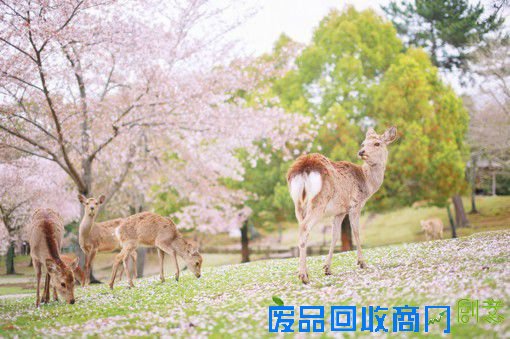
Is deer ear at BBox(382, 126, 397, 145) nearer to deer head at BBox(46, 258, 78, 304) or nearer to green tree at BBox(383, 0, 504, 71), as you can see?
deer head at BBox(46, 258, 78, 304)

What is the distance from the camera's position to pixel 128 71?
1515cm

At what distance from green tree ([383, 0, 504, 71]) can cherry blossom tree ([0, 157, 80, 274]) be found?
774 inches

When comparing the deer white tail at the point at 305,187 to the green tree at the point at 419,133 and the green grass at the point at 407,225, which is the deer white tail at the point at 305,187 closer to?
the green tree at the point at 419,133

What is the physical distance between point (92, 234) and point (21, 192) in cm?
300

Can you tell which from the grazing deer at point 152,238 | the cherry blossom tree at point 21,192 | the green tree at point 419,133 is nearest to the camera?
the grazing deer at point 152,238

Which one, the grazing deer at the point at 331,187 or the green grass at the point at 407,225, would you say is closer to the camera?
the grazing deer at the point at 331,187

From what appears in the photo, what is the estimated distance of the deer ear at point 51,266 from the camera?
8578 millimetres

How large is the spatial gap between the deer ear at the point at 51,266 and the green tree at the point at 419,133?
44.6 ft

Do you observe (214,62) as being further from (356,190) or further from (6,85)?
(356,190)

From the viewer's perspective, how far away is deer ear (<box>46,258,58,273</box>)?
858 cm

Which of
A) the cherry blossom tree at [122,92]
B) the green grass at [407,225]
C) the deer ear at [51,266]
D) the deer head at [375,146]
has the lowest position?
the green grass at [407,225]

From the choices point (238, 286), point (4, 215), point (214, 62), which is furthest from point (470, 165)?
point (4, 215)

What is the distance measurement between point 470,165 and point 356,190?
17685 millimetres

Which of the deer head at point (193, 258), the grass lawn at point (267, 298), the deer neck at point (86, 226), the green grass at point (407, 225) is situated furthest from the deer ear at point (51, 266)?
the green grass at point (407, 225)
